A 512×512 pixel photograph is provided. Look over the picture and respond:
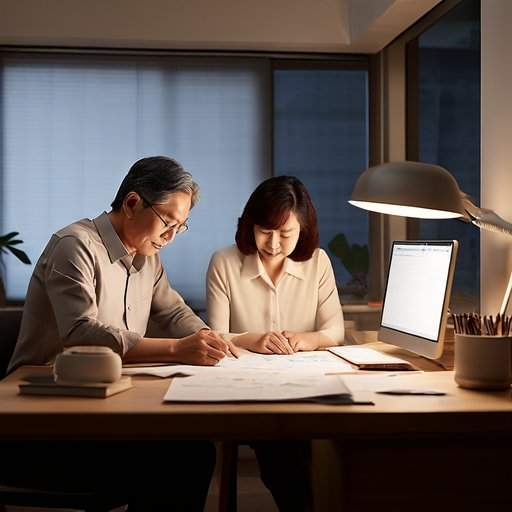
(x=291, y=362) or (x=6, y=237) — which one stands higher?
(x=6, y=237)

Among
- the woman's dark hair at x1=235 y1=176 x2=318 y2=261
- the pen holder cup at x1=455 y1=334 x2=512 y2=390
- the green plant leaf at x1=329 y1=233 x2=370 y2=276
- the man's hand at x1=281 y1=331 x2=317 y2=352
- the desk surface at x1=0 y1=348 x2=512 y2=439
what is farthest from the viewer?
the green plant leaf at x1=329 y1=233 x2=370 y2=276

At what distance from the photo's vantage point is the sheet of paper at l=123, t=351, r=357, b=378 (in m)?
2.09

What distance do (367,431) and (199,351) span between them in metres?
0.72

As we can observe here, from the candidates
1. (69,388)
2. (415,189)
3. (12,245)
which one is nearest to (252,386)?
(69,388)

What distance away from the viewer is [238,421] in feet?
5.17

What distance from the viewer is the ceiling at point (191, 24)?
4.16 meters

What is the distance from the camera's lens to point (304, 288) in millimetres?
3047

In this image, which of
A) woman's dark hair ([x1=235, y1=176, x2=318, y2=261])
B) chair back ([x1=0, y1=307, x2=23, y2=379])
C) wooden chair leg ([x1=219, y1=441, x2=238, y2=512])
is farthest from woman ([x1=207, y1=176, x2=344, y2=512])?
Answer: chair back ([x1=0, y1=307, x2=23, y2=379])

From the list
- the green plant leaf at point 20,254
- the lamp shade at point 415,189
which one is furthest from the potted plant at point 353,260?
the lamp shade at point 415,189

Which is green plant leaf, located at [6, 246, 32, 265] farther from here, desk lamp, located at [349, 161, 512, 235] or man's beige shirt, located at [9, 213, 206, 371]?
desk lamp, located at [349, 161, 512, 235]

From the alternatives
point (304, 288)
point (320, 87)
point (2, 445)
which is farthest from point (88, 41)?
point (2, 445)

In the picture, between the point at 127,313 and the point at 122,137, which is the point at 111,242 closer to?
the point at 127,313

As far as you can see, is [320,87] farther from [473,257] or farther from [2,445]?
[2,445]

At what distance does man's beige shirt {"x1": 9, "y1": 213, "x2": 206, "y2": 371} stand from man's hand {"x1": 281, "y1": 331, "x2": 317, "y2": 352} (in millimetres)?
287
